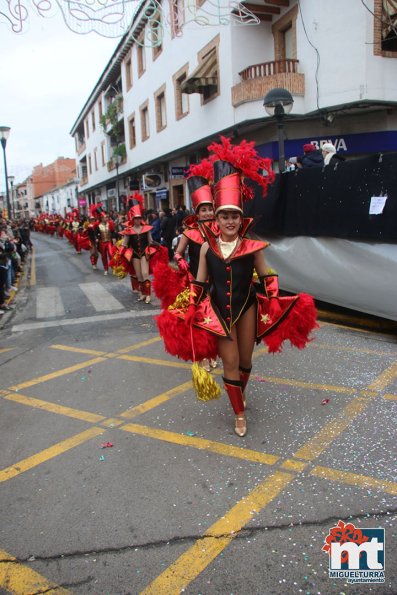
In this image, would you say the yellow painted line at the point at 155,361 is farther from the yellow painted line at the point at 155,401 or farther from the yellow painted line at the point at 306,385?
the yellow painted line at the point at 306,385

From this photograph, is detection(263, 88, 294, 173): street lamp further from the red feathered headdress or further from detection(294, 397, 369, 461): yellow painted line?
detection(294, 397, 369, 461): yellow painted line

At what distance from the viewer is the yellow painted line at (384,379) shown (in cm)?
467

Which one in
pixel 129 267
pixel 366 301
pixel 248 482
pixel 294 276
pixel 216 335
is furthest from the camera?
pixel 129 267

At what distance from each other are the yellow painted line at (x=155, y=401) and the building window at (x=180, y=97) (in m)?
17.2

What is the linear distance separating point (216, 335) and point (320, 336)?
3.21 meters

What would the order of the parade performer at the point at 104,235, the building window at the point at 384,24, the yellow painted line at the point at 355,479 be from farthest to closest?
the parade performer at the point at 104,235 < the building window at the point at 384,24 < the yellow painted line at the point at 355,479

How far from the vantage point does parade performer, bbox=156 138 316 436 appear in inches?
146

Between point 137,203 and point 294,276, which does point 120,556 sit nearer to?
point 294,276

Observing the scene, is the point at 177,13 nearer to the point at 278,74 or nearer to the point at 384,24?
the point at 278,74

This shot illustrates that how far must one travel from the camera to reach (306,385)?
4871mm

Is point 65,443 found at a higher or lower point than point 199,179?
lower

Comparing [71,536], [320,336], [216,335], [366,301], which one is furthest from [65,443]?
[366,301]

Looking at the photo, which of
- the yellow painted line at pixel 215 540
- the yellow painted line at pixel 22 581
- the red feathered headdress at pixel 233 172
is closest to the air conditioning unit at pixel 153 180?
the red feathered headdress at pixel 233 172

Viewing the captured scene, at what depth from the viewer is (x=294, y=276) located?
803 centimetres
